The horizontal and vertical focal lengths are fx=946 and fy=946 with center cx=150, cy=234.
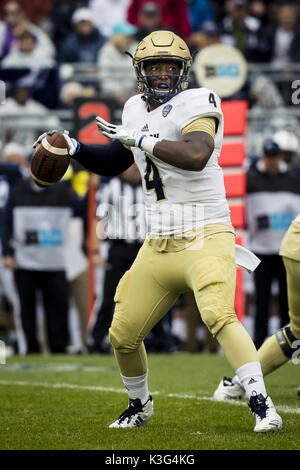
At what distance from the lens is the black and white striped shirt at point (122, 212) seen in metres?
9.60

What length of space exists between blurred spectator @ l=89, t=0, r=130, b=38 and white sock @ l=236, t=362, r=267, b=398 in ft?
31.6

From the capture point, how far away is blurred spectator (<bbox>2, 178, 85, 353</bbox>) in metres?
9.75

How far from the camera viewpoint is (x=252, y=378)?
4387 mm

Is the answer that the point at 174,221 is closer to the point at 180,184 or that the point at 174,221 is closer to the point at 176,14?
the point at 180,184

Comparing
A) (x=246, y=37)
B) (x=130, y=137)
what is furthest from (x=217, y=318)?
(x=246, y=37)

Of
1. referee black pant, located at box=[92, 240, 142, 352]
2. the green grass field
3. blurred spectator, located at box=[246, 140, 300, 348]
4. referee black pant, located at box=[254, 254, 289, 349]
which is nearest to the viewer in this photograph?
the green grass field

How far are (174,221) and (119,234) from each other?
493 centimetres

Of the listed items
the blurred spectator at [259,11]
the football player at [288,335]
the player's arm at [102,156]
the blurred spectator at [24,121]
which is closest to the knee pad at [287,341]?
the football player at [288,335]

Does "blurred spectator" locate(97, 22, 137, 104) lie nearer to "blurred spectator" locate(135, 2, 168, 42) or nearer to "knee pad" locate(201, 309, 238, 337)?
"blurred spectator" locate(135, 2, 168, 42)

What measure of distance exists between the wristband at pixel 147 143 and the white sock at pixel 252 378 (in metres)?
1.10

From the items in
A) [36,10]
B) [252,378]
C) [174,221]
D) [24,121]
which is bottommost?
[252,378]

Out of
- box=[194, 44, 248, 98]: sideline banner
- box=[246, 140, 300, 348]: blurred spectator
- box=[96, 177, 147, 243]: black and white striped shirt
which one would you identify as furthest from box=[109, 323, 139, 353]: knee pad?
box=[194, 44, 248, 98]: sideline banner
